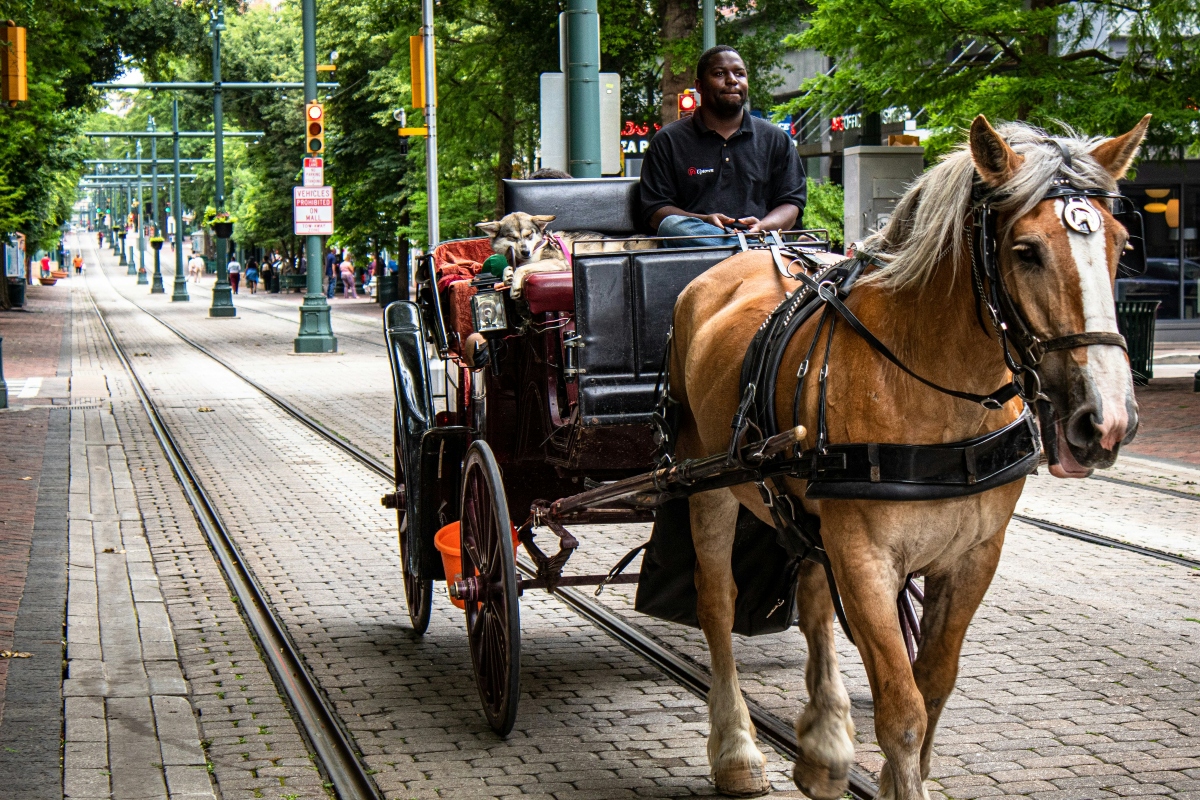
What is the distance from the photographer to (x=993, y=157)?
11.5ft

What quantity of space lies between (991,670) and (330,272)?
2342 inches

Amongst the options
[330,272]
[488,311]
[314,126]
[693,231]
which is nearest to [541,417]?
[488,311]

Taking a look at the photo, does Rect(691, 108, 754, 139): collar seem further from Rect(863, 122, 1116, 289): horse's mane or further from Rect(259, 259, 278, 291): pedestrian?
Rect(259, 259, 278, 291): pedestrian

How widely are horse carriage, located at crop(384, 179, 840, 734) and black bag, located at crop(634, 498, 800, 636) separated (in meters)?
0.01

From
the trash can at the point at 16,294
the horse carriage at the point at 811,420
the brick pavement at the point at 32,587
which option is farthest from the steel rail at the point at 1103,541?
the trash can at the point at 16,294

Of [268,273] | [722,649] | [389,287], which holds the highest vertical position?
[268,273]

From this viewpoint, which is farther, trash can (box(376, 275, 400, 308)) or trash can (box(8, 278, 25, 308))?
trash can (box(8, 278, 25, 308))

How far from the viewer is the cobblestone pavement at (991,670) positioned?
16.6 ft

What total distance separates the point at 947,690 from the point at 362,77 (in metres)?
37.3

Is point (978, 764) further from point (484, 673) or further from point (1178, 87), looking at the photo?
point (1178, 87)

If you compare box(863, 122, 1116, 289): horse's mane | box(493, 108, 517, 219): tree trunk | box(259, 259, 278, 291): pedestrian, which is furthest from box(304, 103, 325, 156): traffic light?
box(259, 259, 278, 291): pedestrian

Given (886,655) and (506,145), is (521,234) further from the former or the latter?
(506,145)

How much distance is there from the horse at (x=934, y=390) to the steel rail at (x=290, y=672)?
1.30m

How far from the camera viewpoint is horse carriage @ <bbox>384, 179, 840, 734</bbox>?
5398 mm
